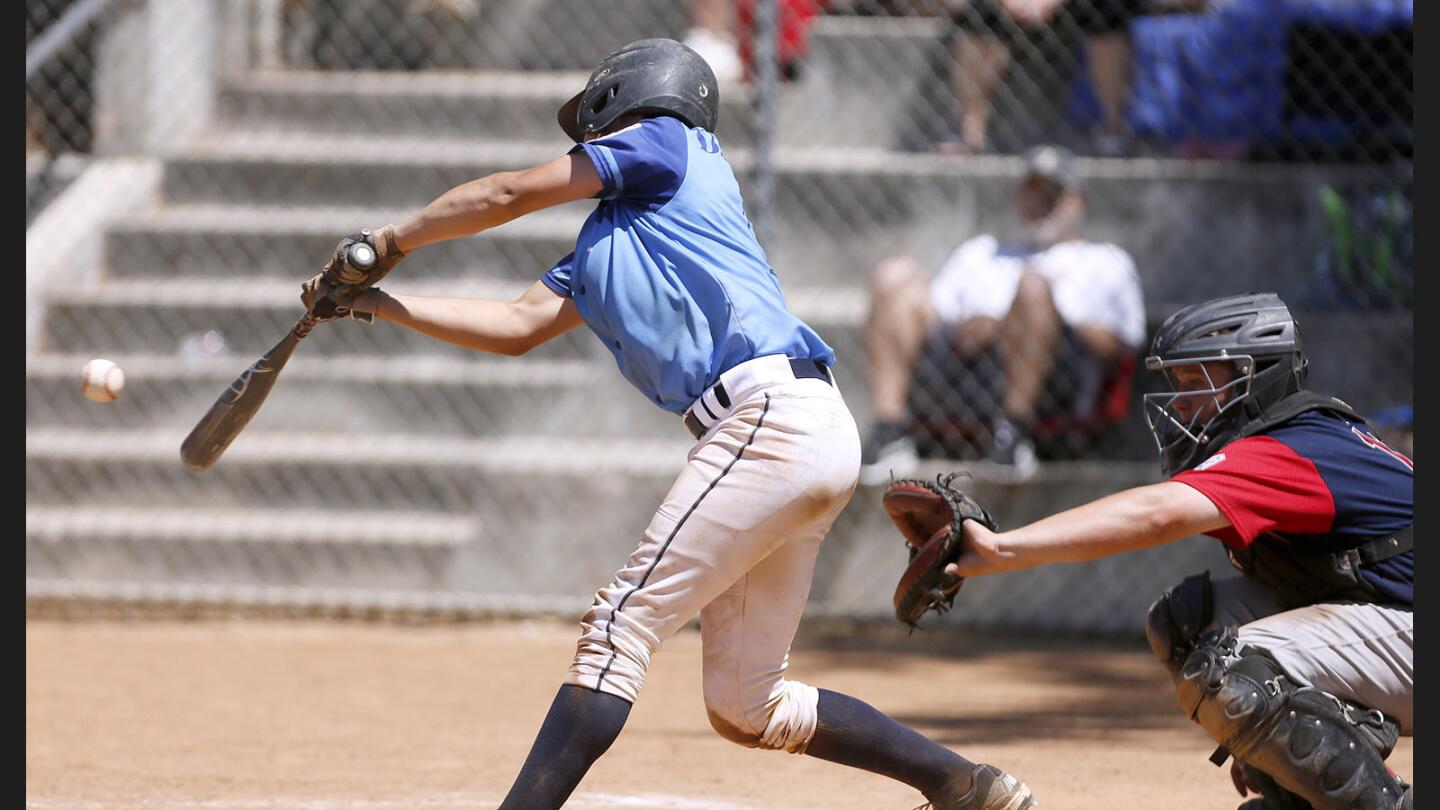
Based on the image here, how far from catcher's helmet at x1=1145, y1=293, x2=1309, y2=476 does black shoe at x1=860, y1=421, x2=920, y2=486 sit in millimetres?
3434

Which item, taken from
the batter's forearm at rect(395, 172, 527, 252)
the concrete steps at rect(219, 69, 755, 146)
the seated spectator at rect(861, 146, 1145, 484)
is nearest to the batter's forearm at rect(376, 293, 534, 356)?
the batter's forearm at rect(395, 172, 527, 252)

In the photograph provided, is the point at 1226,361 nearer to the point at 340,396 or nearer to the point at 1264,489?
the point at 1264,489

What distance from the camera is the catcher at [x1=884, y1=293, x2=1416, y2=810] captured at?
135 inches

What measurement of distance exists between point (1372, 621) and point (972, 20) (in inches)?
215

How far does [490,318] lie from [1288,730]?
6.36ft

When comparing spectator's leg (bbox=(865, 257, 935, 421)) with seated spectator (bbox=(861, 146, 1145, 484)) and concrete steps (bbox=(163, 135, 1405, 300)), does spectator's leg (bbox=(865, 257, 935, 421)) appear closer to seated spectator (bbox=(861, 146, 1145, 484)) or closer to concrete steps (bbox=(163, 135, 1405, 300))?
seated spectator (bbox=(861, 146, 1145, 484))

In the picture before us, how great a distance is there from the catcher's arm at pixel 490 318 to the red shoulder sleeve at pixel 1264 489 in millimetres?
1438

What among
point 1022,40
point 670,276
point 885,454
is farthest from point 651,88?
point 1022,40

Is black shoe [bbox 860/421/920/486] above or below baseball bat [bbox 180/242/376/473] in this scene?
below

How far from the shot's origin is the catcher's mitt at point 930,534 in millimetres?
3527

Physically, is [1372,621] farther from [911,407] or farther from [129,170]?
[129,170]

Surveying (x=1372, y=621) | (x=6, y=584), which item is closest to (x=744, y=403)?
(x=1372, y=621)

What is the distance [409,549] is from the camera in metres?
7.72

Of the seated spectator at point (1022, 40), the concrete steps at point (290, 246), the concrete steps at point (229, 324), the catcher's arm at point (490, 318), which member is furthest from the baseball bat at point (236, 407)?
the seated spectator at point (1022, 40)
